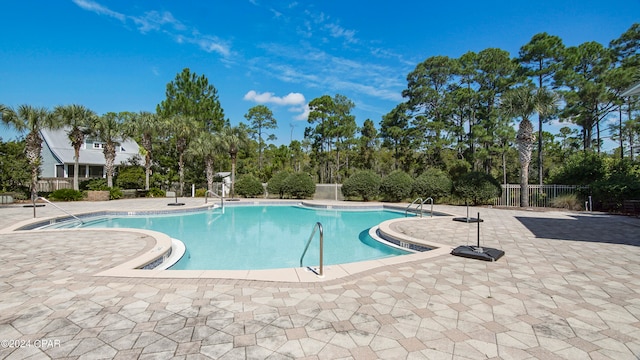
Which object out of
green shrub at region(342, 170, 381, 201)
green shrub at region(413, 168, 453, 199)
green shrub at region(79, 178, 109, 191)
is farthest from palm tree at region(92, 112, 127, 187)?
green shrub at region(413, 168, 453, 199)

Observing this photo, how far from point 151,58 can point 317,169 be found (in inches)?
802

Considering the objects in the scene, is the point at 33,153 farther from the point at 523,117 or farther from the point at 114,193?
the point at 523,117

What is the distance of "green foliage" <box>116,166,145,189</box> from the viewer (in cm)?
2198

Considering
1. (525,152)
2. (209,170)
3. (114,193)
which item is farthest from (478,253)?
(114,193)

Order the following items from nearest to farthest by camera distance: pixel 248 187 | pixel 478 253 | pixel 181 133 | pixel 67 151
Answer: pixel 478 253
pixel 248 187
pixel 181 133
pixel 67 151

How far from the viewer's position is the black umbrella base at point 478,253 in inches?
197

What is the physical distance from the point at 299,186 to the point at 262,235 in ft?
32.8

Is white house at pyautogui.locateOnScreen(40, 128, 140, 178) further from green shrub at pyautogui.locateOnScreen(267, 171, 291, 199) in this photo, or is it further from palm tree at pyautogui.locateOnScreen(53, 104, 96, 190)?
green shrub at pyautogui.locateOnScreen(267, 171, 291, 199)

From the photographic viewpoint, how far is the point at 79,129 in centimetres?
1784

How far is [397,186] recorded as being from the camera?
16.8 m

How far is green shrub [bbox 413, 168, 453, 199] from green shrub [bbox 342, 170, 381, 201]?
85.9 inches

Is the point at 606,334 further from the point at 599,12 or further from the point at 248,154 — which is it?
the point at 248,154

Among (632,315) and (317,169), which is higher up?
(317,169)

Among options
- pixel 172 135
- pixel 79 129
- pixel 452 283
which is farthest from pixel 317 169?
pixel 452 283
